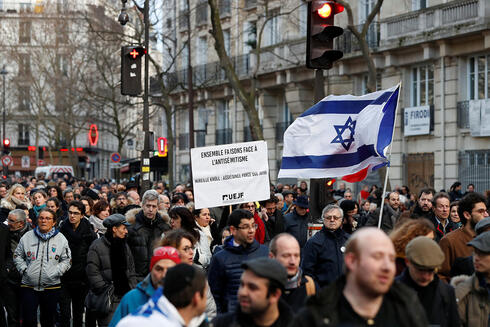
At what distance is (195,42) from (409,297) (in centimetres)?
4220

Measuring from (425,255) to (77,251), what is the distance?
6.26 metres

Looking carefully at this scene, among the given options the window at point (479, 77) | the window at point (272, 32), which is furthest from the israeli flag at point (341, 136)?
the window at point (272, 32)

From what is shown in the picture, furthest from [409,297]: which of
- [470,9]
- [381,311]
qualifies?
[470,9]

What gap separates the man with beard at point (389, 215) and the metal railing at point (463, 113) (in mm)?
12893

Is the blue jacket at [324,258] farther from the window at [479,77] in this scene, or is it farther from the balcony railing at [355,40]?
the balcony railing at [355,40]

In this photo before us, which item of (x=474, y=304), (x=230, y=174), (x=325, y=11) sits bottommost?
(x=474, y=304)

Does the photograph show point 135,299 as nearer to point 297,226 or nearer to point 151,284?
point 151,284

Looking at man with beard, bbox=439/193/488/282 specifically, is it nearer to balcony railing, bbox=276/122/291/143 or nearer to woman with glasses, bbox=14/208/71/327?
woman with glasses, bbox=14/208/71/327

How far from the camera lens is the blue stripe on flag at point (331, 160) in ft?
31.5

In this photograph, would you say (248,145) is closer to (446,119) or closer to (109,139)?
(446,119)

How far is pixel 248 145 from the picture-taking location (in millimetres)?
10789

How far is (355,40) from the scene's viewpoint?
31.0 m

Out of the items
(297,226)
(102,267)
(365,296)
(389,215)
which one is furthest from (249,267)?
(389,215)

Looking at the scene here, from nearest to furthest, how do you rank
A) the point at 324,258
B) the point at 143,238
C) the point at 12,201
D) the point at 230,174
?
the point at 324,258, the point at 143,238, the point at 230,174, the point at 12,201
